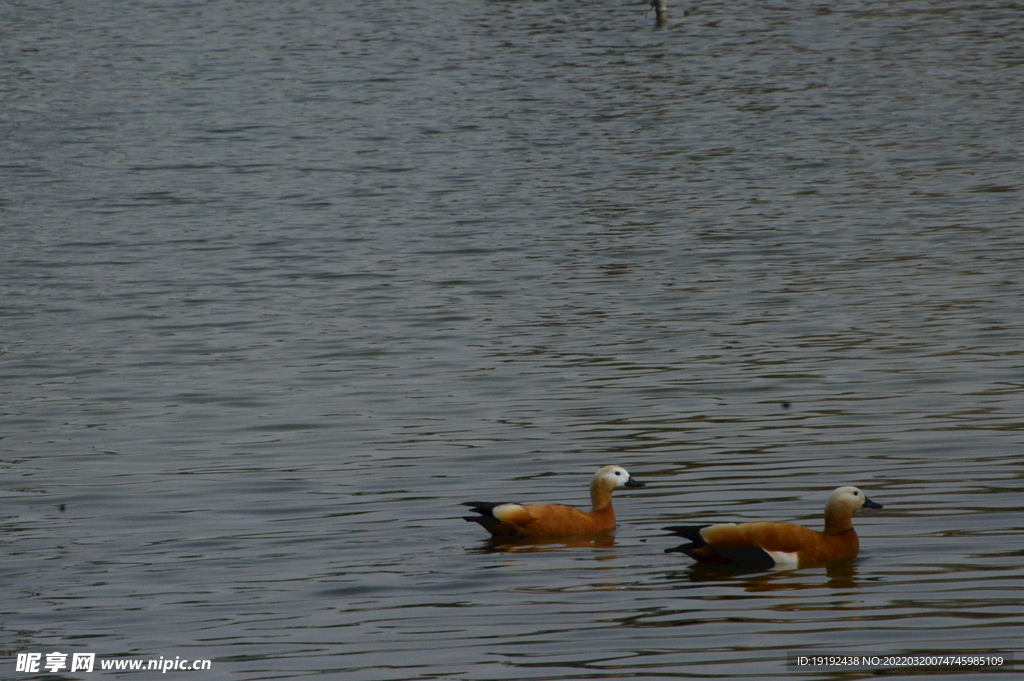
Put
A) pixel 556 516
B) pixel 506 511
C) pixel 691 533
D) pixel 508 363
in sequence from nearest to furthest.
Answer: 1. pixel 691 533
2. pixel 506 511
3. pixel 556 516
4. pixel 508 363

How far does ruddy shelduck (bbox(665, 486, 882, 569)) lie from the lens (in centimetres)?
1005

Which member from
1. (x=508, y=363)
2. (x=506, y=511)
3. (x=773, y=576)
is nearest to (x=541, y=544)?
(x=506, y=511)

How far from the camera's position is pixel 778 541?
10133 mm

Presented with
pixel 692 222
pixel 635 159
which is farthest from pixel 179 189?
pixel 692 222

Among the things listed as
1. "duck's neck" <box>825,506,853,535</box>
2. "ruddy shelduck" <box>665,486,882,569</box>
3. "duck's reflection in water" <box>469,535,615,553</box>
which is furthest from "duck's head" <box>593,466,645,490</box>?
"duck's neck" <box>825,506,853,535</box>

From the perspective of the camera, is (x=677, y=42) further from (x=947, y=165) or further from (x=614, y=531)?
(x=614, y=531)

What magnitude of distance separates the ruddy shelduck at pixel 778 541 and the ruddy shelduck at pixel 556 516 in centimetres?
86

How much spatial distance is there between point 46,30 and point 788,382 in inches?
1595

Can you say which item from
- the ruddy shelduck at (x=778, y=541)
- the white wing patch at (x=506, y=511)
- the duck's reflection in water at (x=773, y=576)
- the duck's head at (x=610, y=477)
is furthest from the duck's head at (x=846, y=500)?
the white wing patch at (x=506, y=511)

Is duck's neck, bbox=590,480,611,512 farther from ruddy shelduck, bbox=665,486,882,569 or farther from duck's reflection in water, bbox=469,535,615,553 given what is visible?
ruddy shelduck, bbox=665,486,882,569

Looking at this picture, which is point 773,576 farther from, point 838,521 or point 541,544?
point 541,544

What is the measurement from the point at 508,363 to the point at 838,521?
6739 mm

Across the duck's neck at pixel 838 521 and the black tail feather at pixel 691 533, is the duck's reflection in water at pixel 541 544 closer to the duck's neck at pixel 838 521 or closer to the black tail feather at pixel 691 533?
the black tail feather at pixel 691 533

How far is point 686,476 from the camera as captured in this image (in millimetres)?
12258
